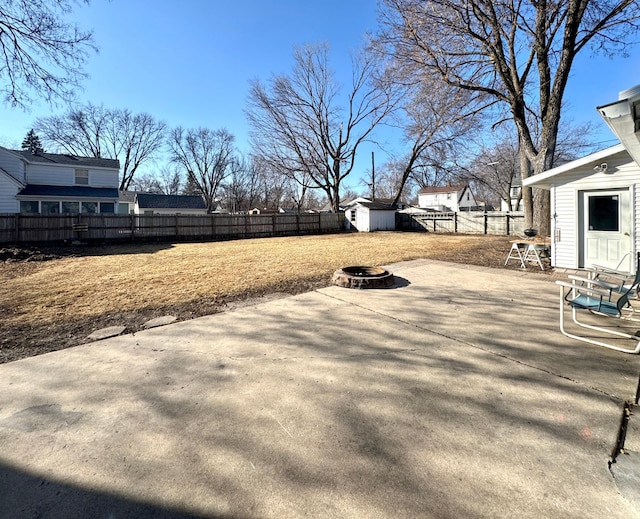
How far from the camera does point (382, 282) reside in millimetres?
5746

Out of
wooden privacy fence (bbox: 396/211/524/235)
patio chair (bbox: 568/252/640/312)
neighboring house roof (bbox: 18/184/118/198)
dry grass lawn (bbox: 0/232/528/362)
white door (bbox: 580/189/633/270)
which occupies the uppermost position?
neighboring house roof (bbox: 18/184/118/198)

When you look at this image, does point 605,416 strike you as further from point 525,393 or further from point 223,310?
point 223,310

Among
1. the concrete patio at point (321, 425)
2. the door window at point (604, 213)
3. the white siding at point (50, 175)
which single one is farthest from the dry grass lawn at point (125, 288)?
the white siding at point (50, 175)

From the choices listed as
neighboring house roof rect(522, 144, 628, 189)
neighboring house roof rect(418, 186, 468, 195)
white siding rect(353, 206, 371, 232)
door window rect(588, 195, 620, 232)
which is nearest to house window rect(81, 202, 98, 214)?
white siding rect(353, 206, 371, 232)

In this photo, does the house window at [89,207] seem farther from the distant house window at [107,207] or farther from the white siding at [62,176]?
the white siding at [62,176]

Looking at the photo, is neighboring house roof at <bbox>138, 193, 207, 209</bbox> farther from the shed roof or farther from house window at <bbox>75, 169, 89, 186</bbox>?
the shed roof

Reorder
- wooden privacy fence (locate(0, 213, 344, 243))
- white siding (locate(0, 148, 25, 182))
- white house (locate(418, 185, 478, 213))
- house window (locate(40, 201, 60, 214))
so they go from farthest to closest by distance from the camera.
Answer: white house (locate(418, 185, 478, 213)), house window (locate(40, 201, 60, 214)), white siding (locate(0, 148, 25, 182)), wooden privacy fence (locate(0, 213, 344, 243))

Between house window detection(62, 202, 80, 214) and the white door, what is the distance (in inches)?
1010

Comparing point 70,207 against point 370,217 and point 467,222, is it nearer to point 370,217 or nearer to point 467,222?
point 370,217

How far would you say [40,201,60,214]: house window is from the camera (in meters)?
18.9

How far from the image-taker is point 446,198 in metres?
53.0

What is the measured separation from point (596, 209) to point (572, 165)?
1.18 metres

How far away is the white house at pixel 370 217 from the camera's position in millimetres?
25016

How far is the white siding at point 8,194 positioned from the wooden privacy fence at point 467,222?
25806mm
